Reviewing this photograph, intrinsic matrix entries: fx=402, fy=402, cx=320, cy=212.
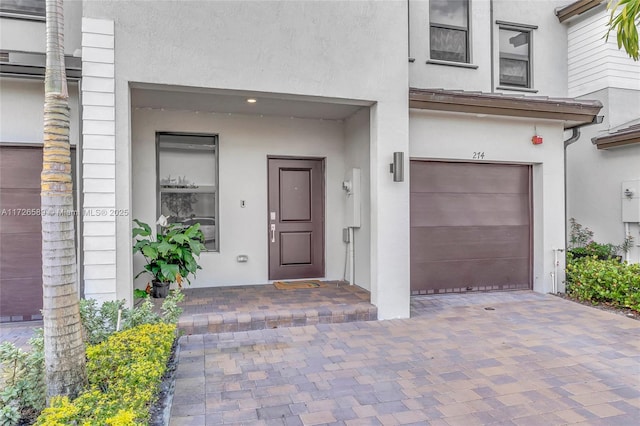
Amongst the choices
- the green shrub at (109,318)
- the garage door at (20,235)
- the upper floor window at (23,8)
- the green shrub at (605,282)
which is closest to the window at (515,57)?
the green shrub at (605,282)

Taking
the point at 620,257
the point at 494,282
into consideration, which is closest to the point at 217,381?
the point at 494,282

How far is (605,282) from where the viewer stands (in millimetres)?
6047

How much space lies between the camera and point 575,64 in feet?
27.9

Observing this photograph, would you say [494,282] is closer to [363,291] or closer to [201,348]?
[363,291]

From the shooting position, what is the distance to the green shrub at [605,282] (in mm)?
5768

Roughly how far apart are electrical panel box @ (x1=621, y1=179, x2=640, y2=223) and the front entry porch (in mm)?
Answer: 5145

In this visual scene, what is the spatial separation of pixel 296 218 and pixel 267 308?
→ 2.08 meters

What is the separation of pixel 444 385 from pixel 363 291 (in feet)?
9.09

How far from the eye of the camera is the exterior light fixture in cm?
519

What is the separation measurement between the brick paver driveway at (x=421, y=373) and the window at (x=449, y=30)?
5.07 meters

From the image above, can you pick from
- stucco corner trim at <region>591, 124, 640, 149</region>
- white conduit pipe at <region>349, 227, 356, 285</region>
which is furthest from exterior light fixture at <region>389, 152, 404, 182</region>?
stucco corner trim at <region>591, 124, 640, 149</region>

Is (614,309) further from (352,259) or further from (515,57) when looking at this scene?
(515,57)

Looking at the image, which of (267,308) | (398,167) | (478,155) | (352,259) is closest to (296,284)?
(352,259)

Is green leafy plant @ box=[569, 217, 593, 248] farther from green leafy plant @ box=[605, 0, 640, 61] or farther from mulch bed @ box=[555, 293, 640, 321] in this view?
green leafy plant @ box=[605, 0, 640, 61]
